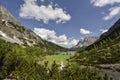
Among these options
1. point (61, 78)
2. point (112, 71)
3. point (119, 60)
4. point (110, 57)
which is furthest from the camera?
point (110, 57)

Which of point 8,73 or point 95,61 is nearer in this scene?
point 8,73

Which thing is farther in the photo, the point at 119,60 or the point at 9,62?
the point at 119,60

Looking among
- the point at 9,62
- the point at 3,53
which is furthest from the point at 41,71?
the point at 3,53

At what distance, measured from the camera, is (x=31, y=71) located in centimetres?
10588

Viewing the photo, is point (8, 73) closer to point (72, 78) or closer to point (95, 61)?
point (72, 78)

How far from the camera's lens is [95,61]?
191250 millimetres

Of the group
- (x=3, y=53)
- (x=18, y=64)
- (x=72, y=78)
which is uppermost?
(x=3, y=53)

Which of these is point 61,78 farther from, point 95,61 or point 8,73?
point 95,61

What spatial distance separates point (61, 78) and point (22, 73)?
27700 millimetres

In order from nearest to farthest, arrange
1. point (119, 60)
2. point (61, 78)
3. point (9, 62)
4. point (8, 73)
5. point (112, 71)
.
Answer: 1. point (61, 78)
2. point (8, 73)
3. point (9, 62)
4. point (112, 71)
5. point (119, 60)

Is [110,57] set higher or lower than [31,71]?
higher

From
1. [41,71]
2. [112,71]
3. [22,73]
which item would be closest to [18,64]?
[22,73]

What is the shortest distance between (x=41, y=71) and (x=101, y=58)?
325 ft

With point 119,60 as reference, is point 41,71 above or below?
below
